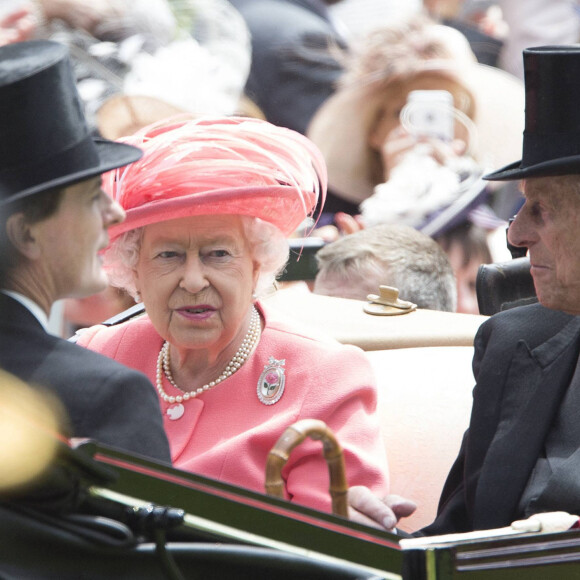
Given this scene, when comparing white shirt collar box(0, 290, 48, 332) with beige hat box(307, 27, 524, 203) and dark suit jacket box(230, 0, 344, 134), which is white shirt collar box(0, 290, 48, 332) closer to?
beige hat box(307, 27, 524, 203)

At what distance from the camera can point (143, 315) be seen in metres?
2.91

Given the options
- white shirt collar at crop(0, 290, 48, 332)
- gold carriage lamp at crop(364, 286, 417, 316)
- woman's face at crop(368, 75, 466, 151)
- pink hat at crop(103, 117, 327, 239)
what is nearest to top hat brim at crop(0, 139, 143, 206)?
white shirt collar at crop(0, 290, 48, 332)

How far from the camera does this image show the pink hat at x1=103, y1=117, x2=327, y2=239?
7.95ft

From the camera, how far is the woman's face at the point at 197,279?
8.13 feet

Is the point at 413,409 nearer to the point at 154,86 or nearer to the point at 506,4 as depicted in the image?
the point at 154,86

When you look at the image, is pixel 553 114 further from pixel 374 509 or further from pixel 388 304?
pixel 388 304

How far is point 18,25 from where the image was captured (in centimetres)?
459

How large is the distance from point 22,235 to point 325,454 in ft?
1.79

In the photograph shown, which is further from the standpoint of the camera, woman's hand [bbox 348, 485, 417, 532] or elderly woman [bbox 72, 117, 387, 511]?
elderly woman [bbox 72, 117, 387, 511]

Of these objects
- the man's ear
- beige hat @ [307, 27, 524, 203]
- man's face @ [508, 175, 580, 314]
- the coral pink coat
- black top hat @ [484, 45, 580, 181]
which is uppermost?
the man's ear

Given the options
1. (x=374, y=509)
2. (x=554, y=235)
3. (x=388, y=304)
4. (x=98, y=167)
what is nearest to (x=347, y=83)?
(x=388, y=304)

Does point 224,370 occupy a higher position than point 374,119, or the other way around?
point 224,370

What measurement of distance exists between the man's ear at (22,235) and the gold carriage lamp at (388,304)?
1.82 meters

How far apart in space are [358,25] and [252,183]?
319 centimetres
